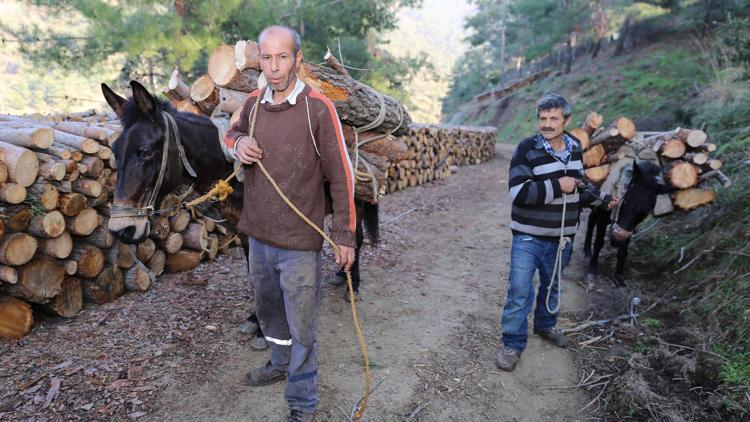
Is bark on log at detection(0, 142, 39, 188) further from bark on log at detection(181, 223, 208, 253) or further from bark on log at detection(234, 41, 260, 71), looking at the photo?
bark on log at detection(234, 41, 260, 71)

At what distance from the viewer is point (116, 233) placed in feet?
7.20

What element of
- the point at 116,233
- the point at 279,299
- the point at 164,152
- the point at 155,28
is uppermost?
the point at 155,28

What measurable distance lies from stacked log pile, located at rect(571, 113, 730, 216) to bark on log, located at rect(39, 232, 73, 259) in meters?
5.46

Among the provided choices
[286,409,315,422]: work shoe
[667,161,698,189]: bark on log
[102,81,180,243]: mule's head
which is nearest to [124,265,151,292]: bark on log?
[102,81,180,243]: mule's head

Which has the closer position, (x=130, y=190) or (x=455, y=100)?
(x=130, y=190)

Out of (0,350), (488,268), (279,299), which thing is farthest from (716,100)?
(0,350)

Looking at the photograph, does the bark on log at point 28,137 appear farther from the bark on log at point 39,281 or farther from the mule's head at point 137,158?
the mule's head at point 137,158

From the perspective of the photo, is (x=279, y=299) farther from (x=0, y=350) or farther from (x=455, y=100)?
(x=455, y=100)

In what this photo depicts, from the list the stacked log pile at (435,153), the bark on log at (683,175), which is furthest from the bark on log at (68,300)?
the stacked log pile at (435,153)

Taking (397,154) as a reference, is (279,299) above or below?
below

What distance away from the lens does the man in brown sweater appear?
1.98 meters

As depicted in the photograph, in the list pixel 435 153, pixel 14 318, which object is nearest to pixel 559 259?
pixel 14 318

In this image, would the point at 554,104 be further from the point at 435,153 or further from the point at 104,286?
the point at 435,153

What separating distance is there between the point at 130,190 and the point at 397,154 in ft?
6.92
